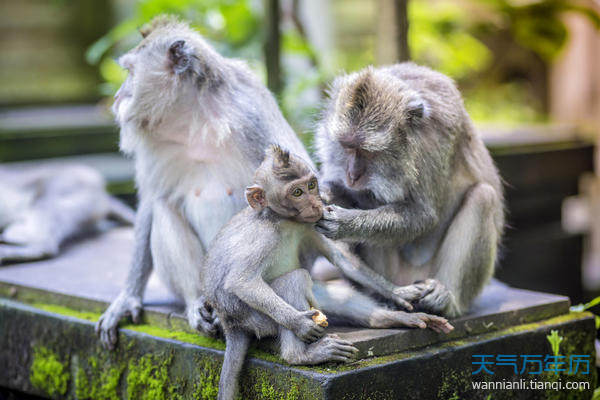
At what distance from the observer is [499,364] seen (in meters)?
4.67

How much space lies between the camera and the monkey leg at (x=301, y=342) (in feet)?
12.9

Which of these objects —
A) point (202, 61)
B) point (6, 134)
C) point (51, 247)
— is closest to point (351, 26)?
point (6, 134)

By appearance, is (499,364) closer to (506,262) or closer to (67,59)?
(506,262)

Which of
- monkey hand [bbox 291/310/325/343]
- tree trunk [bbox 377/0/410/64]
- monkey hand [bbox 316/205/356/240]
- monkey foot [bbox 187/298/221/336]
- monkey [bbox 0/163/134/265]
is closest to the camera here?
monkey hand [bbox 291/310/325/343]

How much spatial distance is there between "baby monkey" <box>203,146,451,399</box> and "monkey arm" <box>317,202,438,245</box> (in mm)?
183

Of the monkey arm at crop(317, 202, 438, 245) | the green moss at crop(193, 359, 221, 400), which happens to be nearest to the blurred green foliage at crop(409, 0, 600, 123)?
the monkey arm at crop(317, 202, 438, 245)

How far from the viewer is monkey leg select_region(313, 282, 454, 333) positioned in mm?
4340

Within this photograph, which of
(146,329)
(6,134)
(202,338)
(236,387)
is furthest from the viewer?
(6,134)

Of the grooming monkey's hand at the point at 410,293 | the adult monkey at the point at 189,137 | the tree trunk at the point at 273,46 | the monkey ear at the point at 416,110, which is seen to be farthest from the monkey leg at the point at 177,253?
the tree trunk at the point at 273,46

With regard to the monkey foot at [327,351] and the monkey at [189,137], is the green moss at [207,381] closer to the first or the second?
the monkey at [189,137]

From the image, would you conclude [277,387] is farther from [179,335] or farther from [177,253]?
[177,253]

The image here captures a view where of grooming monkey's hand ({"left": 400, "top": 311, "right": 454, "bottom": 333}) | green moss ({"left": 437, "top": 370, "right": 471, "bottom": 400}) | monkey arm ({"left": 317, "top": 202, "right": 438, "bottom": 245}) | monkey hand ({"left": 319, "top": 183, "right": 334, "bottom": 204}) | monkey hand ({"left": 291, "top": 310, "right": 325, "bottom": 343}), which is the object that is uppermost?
monkey hand ({"left": 319, "top": 183, "right": 334, "bottom": 204})

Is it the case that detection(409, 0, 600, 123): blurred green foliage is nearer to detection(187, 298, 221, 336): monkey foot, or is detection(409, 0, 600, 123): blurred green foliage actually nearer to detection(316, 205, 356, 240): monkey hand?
detection(316, 205, 356, 240): monkey hand

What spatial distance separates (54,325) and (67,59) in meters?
9.41
